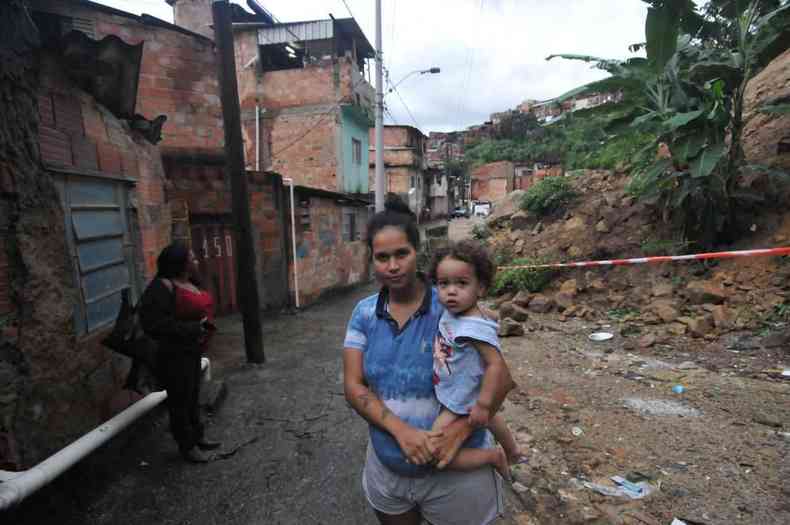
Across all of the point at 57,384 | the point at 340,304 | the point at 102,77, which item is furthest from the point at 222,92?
the point at 340,304

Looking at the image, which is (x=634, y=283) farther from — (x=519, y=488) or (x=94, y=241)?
(x=94, y=241)

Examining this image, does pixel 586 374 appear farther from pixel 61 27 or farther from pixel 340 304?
pixel 340 304

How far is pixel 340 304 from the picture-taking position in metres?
10.3

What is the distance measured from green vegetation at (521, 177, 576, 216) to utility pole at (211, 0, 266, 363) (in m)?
7.43

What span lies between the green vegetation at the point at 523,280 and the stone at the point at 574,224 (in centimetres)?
159

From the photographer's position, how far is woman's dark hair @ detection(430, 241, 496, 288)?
4.99 feet

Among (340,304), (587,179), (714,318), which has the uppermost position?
(587,179)

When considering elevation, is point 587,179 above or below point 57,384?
above

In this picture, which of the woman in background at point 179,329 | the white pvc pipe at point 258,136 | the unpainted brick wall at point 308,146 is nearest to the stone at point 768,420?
the woman in background at point 179,329

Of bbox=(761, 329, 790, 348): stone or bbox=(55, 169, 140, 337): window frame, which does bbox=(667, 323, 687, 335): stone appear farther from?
bbox=(55, 169, 140, 337): window frame

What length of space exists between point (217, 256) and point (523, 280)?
245 inches

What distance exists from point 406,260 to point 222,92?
461cm

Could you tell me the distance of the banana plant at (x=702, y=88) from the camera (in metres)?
5.38

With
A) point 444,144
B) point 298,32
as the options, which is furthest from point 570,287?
point 444,144
